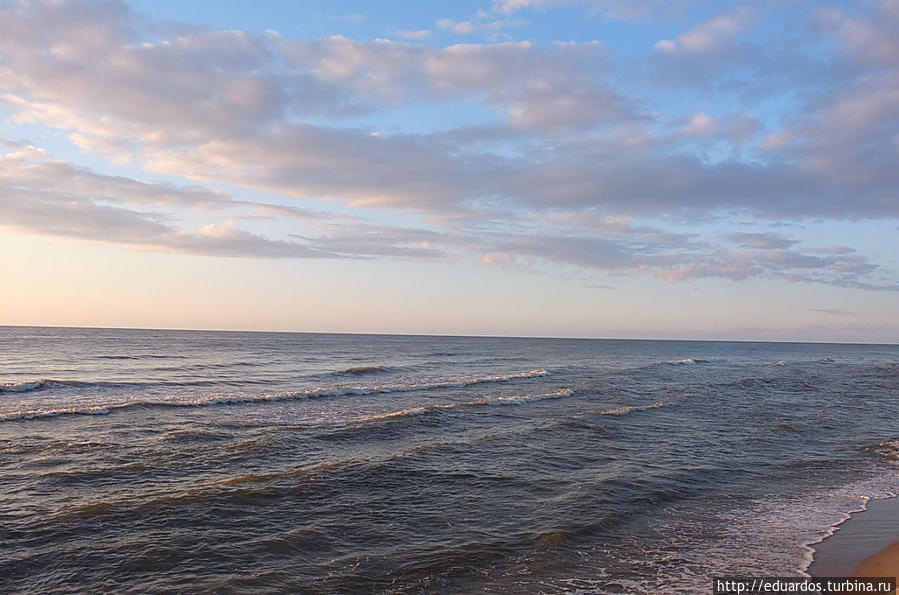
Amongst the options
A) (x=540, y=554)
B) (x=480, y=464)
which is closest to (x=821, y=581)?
(x=540, y=554)

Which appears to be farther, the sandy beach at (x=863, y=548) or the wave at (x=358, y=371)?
the wave at (x=358, y=371)

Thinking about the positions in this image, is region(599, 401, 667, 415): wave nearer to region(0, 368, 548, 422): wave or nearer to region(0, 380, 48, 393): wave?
region(0, 368, 548, 422): wave

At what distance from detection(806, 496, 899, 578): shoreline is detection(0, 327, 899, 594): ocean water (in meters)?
0.36

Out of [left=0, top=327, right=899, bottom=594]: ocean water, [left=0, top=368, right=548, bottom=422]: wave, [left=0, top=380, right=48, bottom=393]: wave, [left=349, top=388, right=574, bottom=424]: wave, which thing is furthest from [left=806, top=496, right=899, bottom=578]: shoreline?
[left=0, top=380, right=48, bottom=393]: wave

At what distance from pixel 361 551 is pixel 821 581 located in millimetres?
7292

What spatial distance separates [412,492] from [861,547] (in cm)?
881

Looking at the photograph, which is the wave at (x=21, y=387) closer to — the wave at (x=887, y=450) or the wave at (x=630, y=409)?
the wave at (x=630, y=409)

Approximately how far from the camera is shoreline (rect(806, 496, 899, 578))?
350 inches

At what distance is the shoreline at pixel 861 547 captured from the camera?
8.88 meters

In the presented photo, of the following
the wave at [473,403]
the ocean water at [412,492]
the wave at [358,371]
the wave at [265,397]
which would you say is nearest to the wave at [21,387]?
the ocean water at [412,492]

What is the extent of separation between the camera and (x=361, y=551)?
938 centimetres

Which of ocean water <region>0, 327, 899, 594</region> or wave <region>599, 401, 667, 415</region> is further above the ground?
ocean water <region>0, 327, 899, 594</region>

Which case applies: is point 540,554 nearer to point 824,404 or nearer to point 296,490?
point 296,490

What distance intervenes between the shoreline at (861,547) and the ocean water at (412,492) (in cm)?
36
